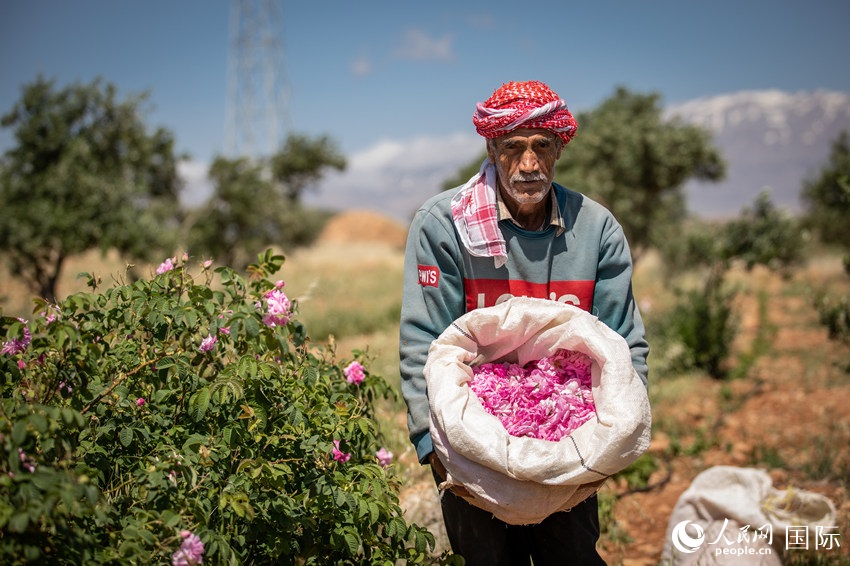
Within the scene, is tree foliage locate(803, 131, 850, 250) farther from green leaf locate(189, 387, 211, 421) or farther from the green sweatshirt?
green leaf locate(189, 387, 211, 421)

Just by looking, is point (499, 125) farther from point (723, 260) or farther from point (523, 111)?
point (723, 260)

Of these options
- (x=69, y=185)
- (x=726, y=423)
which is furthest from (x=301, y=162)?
(x=726, y=423)

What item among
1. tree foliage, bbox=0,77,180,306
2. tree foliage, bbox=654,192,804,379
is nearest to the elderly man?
tree foliage, bbox=654,192,804,379

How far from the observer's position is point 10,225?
10.0m

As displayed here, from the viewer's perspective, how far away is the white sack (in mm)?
3285

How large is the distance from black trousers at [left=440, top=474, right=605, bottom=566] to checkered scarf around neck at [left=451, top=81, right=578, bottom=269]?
0.91 m

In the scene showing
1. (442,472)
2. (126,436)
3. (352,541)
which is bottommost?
(352,541)

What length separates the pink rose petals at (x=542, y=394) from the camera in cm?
223

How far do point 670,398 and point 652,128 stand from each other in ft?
32.9

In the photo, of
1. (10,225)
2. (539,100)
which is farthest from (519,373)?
(10,225)

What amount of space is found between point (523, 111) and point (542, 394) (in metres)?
0.96

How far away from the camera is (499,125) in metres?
2.41

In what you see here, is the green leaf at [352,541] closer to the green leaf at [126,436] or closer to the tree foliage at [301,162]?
the green leaf at [126,436]
